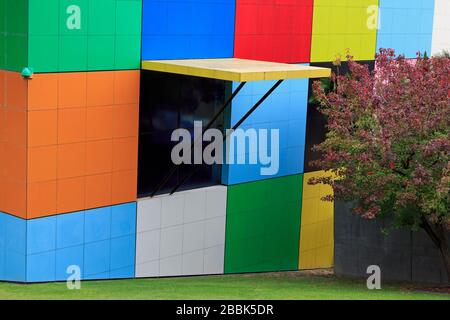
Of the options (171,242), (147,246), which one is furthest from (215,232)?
(147,246)

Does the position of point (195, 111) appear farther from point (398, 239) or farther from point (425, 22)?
point (425, 22)

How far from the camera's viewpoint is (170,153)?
19.4 m

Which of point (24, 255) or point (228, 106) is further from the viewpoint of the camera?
point (228, 106)

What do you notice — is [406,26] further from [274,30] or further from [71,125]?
[71,125]

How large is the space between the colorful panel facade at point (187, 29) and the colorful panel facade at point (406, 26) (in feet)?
19.3

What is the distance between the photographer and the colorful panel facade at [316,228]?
2270 centimetres

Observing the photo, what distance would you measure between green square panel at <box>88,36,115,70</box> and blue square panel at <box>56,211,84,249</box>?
2934 millimetres

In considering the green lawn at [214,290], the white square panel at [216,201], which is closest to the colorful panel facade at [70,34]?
the white square panel at [216,201]

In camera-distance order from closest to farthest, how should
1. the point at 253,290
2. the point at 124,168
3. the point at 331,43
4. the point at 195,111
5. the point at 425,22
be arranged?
1. the point at 253,290
2. the point at 124,168
3. the point at 195,111
4. the point at 331,43
5. the point at 425,22

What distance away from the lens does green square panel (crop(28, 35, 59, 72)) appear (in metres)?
16.3

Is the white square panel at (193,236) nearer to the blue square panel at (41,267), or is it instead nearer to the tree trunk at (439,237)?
the blue square panel at (41,267)

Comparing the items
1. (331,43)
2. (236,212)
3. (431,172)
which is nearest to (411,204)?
(431,172)

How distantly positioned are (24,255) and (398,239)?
8.50 m

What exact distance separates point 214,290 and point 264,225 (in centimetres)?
538
